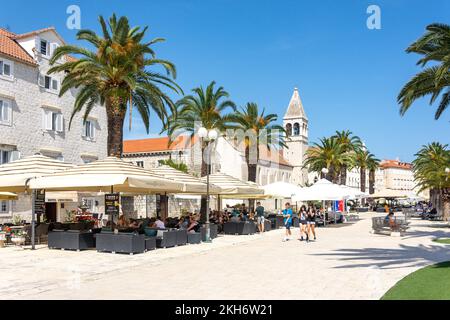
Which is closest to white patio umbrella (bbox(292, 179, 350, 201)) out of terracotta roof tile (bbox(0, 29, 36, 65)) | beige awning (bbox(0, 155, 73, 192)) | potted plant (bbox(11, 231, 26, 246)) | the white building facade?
beige awning (bbox(0, 155, 73, 192))

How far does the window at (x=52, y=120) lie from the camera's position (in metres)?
35.9

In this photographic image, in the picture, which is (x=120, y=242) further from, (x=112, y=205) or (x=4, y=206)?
(x=4, y=206)

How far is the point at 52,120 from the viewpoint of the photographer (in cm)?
3684

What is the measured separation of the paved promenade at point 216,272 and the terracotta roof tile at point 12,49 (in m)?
18.9

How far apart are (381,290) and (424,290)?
0.78 m

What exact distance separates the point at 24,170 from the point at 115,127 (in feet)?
24.3

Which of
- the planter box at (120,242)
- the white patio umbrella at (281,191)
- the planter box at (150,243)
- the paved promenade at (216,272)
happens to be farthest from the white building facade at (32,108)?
the planter box at (150,243)

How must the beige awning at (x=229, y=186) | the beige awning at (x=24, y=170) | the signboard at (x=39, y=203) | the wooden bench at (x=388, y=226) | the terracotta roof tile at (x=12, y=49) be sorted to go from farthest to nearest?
1. the terracotta roof tile at (x=12, y=49)
2. the wooden bench at (x=388, y=226)
3. the beige awning at (x=229, y=186)
4. the signboard at (x=39, y=203)
5. the beige awning at (x=24, y=170)

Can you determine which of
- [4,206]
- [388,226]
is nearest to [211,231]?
[388,226]

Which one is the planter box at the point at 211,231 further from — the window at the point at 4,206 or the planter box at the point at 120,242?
the window at the point at 4,206

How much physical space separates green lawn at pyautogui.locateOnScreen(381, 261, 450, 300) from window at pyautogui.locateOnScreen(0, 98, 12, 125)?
2828cm

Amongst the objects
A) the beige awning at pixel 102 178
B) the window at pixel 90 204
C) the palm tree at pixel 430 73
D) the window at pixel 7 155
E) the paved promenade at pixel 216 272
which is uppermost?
the palm tree at pixel 430 73

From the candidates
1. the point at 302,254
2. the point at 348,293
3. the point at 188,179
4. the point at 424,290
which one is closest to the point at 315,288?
the point at 348,293
